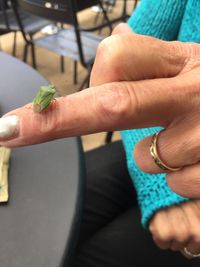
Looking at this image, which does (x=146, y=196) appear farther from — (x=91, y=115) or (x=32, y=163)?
(x=91, y=115)

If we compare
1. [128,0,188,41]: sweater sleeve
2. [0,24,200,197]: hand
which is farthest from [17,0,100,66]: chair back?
[0,24,200,197]: hand

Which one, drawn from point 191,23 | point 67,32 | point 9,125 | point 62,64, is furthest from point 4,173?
point 62,64

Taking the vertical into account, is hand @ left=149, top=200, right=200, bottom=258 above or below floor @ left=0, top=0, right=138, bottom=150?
above

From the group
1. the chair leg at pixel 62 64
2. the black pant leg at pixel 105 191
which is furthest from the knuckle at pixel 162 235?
the chair leg at pixel 62 64

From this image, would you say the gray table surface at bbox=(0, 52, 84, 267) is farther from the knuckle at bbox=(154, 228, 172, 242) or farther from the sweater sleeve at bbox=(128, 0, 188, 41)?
the sweater sleeve at bbox=(128, 0, 188, 41)

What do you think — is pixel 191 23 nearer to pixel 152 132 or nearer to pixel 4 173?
pixel 152 132
